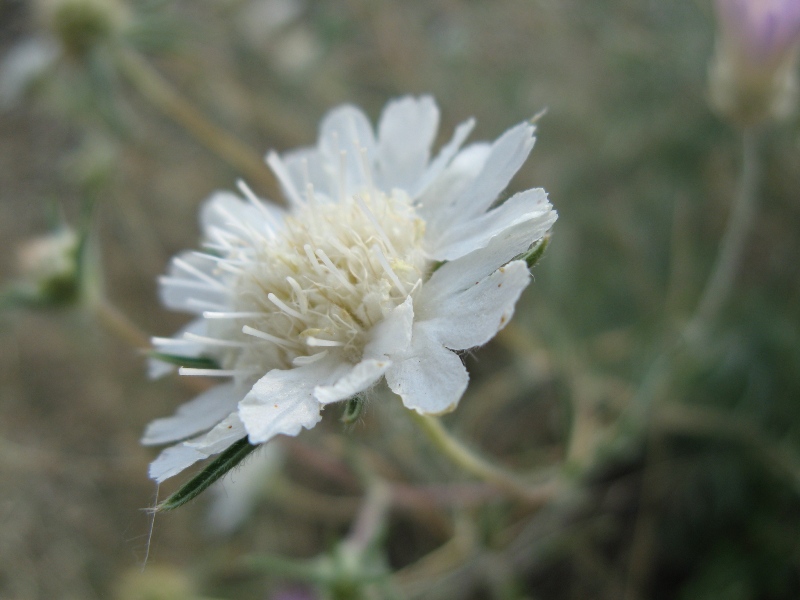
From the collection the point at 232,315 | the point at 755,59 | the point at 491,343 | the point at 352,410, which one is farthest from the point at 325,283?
the point at 491,343

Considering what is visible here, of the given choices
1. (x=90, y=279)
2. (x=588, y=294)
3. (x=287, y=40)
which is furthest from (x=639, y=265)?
(x=287, y=40)

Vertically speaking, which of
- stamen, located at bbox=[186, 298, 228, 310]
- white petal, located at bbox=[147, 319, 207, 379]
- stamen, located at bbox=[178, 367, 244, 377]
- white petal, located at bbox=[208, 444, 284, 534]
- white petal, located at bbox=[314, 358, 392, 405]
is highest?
stamen, located at bbox=[186, 298, 228, 310]

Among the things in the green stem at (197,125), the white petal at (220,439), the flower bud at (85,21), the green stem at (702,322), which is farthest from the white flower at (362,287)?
the flower bud at (85,21)

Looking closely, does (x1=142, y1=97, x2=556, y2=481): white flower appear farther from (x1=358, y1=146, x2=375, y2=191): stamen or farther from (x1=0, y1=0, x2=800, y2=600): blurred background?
(x1=0, y1=0, x2=800, y2=600): blurred background

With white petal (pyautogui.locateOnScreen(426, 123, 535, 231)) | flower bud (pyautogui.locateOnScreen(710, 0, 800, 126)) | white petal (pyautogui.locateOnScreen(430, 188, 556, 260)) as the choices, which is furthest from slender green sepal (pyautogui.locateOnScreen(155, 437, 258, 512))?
flower bud (pyautogui.locateOnScreen(710, 0, 800, 126))

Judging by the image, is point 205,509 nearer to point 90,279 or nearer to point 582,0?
point 90,279

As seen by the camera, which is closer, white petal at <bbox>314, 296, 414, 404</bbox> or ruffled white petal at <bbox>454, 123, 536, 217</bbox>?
white petal at <bbox>314, 296, 414, 404</bbox>
